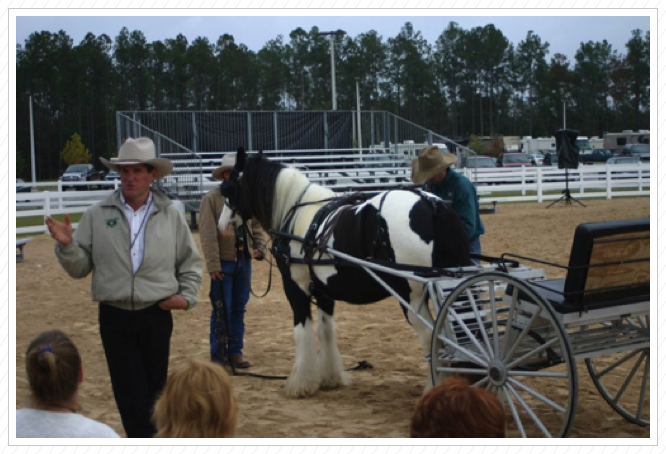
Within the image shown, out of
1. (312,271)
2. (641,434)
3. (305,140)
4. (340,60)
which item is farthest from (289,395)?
(340,60)

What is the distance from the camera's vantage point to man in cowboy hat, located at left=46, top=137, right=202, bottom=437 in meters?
3.95

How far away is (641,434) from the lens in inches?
179

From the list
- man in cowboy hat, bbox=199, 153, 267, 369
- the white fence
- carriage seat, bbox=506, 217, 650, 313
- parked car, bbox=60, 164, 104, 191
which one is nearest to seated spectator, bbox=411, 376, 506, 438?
carriage seat, bbox=506, 217, 650, 313

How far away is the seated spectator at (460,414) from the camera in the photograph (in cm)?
230

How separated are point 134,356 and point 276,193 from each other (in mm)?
2432

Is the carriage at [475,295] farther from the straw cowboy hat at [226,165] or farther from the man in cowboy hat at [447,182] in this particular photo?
the man in cowboy hat at [447,182]

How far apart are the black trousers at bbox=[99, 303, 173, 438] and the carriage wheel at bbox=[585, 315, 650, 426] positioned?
2.70m

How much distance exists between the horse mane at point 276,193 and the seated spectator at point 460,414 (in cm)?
360

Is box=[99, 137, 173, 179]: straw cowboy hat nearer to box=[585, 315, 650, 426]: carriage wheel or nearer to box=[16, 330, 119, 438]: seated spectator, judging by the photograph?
box=[16, 330, 119, 438]: seated spectator

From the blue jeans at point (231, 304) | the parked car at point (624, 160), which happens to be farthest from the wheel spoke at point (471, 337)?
the parked car at point (624, 160)

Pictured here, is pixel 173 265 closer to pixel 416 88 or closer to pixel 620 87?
pixel 416 88

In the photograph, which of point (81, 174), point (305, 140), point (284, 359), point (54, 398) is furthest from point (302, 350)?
point (81, 174)

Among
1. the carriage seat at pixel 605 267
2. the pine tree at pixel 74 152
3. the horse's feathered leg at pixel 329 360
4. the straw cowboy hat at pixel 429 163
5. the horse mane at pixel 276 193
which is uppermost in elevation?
the pine tree at pixel 74 152

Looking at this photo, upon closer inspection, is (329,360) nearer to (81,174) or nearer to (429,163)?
(429,163)
